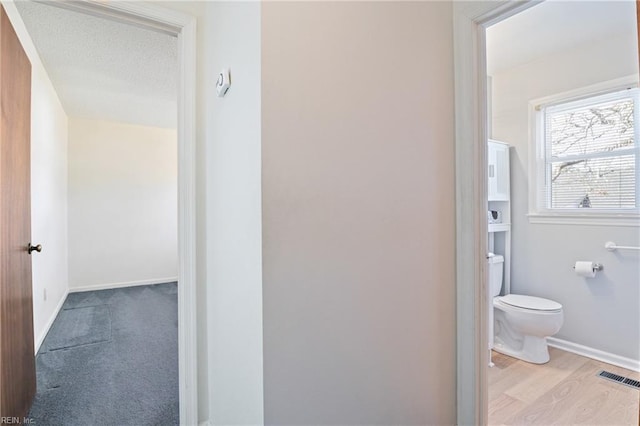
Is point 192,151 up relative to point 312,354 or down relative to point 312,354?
up

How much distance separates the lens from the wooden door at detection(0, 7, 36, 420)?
147 cm

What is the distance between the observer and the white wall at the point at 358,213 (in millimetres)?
951

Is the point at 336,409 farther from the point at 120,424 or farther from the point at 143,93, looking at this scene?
the point at 143,93

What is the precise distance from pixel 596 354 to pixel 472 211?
7.43 ft

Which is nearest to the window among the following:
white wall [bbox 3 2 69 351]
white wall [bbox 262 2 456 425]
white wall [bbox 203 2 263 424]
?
white wall [bbox 262 2 456 425]

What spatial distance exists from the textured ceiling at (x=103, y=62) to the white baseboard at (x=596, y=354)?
154 inches

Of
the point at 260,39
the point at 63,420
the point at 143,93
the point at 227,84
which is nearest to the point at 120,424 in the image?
the point at 63,420

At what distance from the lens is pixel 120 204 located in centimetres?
470

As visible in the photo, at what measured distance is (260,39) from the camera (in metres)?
0.94

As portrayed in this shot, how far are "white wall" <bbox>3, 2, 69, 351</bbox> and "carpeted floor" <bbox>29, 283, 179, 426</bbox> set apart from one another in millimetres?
300

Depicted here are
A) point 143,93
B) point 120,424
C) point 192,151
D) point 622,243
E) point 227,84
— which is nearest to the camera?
point 227,84

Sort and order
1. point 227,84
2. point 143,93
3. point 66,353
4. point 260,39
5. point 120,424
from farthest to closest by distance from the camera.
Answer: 1. point 143,93
2. point 66,353
3. point 120,424
4. point 227,84
5. point 260,39

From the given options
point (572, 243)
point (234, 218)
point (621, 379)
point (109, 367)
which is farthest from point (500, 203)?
point (109, 367)

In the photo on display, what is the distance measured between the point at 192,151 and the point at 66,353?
222 centimetres
